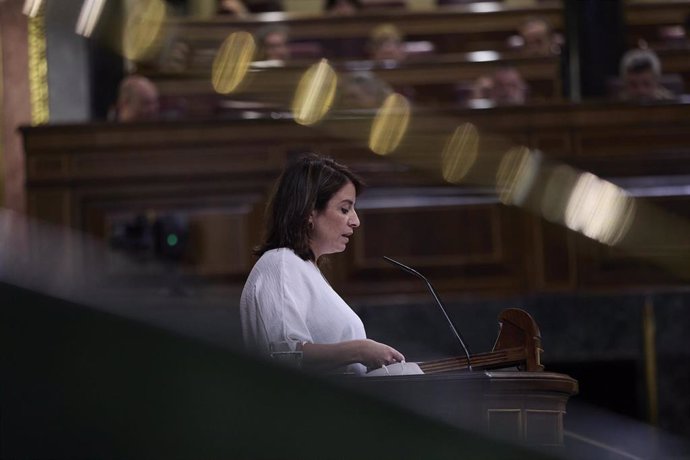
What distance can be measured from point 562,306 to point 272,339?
231cm

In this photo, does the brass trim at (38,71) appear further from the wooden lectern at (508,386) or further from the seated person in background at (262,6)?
the wooden lectern at (508,386)

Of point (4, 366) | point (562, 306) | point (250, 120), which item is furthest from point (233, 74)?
point (4, 366)

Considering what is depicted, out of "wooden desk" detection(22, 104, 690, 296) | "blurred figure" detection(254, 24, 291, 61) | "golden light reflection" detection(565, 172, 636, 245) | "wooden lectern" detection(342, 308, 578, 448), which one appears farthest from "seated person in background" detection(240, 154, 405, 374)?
"blurred figure" detection(254, 24, 291, 61)

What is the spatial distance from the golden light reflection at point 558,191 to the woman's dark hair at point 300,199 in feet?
8.73

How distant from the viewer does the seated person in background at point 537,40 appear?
6211 millimetres

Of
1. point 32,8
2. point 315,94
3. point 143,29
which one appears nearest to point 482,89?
point 315,94

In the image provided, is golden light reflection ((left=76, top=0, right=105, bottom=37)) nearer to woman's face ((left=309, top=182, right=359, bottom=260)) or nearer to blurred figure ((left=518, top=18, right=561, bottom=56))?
blurred figure ((left=518, top=18, right=561, bottom=56))

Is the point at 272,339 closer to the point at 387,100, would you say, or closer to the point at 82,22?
the point at 387,100

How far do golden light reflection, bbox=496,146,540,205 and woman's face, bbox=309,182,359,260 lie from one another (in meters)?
2.66

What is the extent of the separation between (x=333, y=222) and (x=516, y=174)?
277 centimetres

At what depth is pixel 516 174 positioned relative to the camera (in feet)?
15.5

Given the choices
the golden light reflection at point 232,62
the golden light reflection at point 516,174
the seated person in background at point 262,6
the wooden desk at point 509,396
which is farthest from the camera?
the seated person in background at point 262,6

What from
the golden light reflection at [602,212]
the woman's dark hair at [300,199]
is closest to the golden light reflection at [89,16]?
the golden light reflection at [602,212]

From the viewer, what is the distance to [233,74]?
6.09 m
